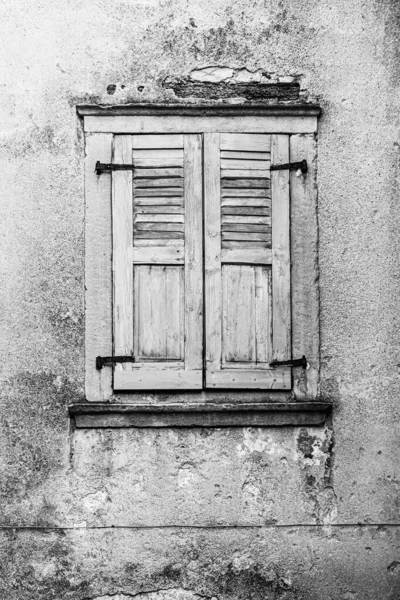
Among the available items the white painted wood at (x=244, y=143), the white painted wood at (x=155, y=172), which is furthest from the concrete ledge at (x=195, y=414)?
the white painted wood at (x=244, y=143)

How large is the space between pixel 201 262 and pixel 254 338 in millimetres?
473

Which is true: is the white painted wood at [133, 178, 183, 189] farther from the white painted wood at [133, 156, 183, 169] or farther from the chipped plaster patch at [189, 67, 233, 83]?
the chipped plaster patch at [189, 67, 233, 83]

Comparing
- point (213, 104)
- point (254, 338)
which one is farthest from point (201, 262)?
point (213, 104)

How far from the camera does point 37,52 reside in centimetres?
529

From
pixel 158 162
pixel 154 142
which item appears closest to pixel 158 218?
pixel 158 162

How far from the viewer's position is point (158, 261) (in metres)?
5.19

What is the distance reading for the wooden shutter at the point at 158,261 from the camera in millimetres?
5152

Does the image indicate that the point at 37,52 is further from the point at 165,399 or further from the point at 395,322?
the point at 395,322

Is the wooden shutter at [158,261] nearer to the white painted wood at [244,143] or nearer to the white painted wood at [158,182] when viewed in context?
the white painted wood at [158,182]

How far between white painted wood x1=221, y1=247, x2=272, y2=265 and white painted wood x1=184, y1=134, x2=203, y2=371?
0.13 metres

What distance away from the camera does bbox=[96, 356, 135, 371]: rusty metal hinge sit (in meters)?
5.14

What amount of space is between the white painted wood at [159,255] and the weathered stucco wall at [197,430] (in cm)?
32

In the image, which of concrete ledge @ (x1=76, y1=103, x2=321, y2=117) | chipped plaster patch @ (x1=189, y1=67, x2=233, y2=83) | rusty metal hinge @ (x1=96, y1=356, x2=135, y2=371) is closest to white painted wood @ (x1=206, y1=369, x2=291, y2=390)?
rusty metal hinge @ (x1=96, y1=356, x2=135, y2=371)

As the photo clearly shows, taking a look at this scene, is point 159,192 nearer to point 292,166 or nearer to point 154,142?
point 154,142
